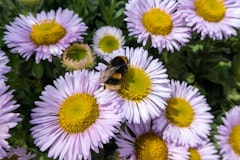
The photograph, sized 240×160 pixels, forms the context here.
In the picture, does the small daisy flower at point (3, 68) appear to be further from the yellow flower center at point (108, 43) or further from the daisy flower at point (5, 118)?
the yellow flower center at point (108, 43)

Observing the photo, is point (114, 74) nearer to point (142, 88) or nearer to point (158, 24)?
point (142, 88)

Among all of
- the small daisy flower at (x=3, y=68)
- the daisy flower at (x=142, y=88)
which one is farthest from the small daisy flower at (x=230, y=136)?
the small daisy flower at (x=3, y=68)

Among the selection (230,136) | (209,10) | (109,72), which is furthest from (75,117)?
(209,10)

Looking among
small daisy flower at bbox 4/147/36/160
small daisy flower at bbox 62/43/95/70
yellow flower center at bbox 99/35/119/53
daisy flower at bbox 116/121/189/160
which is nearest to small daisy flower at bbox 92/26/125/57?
yellow flower center at bbox 99/35/119/53

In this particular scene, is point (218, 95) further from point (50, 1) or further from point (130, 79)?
point (50, 1)

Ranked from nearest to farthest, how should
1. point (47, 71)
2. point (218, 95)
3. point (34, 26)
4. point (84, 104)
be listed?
point (84, 104) < point (34, 26) < point (47, 71) < point (218, 95)

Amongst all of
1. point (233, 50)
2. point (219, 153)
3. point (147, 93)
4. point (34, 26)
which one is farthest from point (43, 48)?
point (233, 50)
